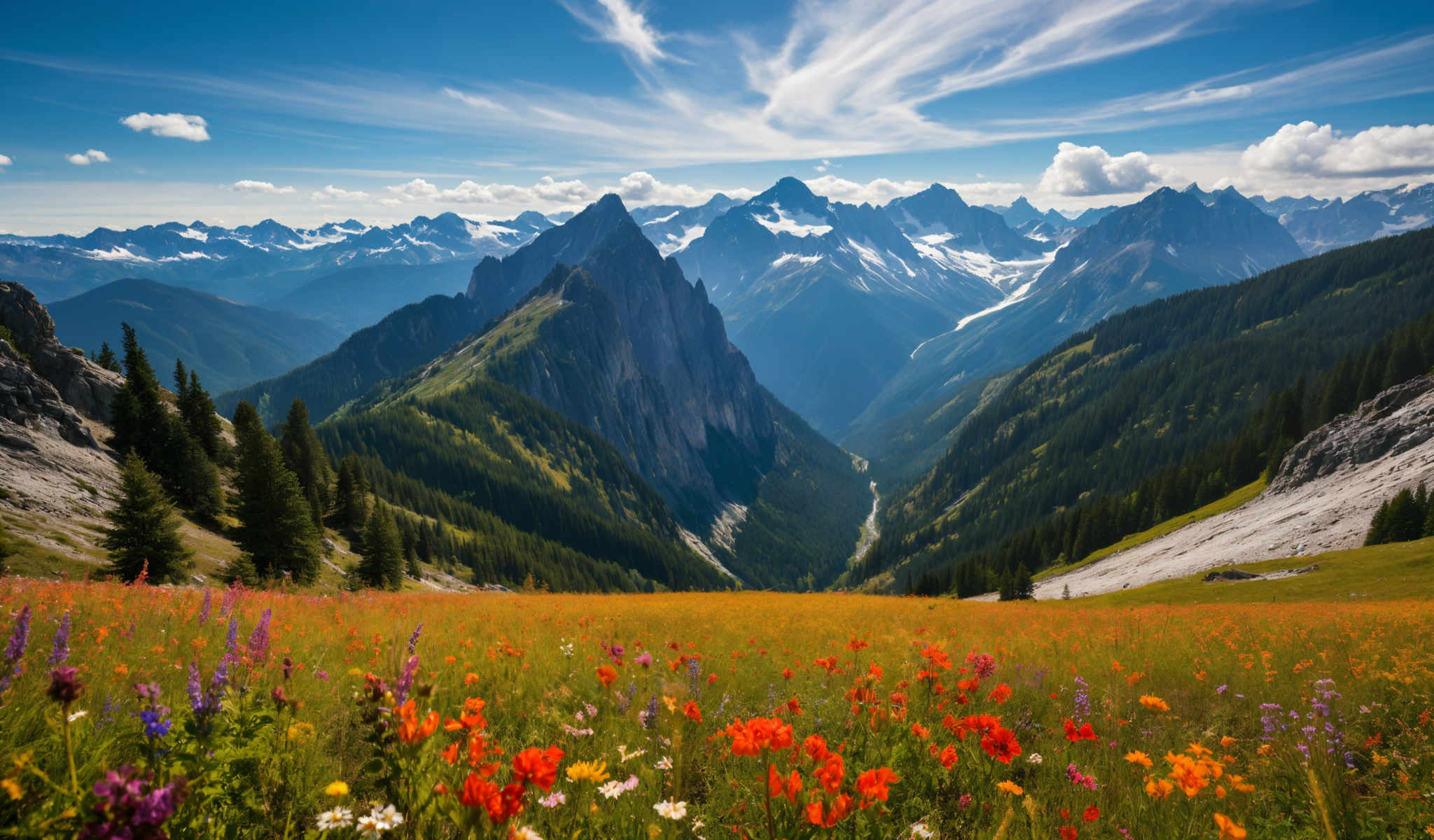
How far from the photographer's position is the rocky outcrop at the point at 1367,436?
214 ft

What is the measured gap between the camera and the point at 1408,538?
48.2m

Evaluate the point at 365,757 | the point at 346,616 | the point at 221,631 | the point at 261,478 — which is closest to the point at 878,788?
the point at 365,757

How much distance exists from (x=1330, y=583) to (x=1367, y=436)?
49.9 m

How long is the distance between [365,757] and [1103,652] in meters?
10.4

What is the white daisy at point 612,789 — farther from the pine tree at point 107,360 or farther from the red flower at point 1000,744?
the pine tree at point 107,360

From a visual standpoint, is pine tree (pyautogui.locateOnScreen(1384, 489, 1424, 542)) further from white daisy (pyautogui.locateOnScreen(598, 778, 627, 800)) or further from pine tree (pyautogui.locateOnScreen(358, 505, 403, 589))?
pine tree (pyautogui.locateOnScreen(358, 505, 403, 589))

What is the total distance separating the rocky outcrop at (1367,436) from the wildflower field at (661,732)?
85360 mm

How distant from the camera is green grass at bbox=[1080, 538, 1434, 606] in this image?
32719 millimetres

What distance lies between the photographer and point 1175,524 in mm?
85938

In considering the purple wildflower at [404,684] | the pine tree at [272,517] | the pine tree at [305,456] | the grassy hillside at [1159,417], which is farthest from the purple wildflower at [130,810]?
the grassy hillside at [1159,417]

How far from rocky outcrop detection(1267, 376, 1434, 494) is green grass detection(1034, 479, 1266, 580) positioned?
5188mm

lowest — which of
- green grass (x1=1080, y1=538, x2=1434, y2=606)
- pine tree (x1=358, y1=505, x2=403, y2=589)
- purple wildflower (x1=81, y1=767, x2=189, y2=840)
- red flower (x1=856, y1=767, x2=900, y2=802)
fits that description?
pine tree (x1=358, y1=505, x2=403, y2=589)

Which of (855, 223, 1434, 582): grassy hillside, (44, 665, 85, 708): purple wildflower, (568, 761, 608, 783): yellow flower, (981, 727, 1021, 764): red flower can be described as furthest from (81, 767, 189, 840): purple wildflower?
(855, 223, 1434, 582): grassy hillside

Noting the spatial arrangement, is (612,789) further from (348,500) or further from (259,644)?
(348,500)
